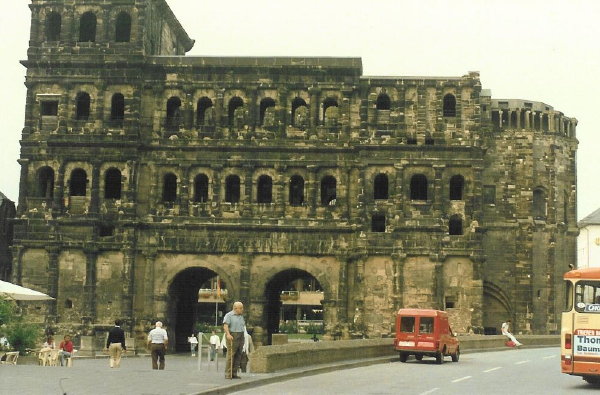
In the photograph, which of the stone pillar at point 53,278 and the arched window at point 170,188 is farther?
the arched window at point 170,188

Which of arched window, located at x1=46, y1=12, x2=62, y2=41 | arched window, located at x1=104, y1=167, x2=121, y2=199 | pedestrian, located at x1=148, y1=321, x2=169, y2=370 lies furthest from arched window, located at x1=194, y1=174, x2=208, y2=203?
pedestrian, located at x1=148, y1=321, x2=169, y2=370

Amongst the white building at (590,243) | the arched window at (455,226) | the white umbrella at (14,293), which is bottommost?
the white umbrella at (14,293)

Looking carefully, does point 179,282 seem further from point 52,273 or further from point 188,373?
point 188,373

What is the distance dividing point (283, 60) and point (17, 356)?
80.9ft

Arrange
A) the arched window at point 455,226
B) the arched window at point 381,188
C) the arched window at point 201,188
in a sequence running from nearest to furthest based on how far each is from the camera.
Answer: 1. the arched window at point 455,226
2. the arched window at point 381,188
3. the arched window at point 201,188

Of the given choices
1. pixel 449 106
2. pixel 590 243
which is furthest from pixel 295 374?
pixel 590 243

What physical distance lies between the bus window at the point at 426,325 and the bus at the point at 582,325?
11155 millimetres

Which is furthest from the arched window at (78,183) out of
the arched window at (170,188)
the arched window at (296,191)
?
the arched window at (296,191)

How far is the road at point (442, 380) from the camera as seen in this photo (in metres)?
22.7

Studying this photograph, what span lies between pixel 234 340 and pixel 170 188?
29138 mm

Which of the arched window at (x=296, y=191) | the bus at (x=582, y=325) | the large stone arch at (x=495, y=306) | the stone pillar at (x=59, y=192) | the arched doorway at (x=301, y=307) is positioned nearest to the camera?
the bus at (x=582, y=325)

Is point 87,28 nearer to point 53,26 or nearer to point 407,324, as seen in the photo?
point 53,26

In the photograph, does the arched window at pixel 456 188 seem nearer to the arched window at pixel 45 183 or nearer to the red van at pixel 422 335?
the red van at pixel 422 335

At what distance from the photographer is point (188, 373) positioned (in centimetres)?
2508
